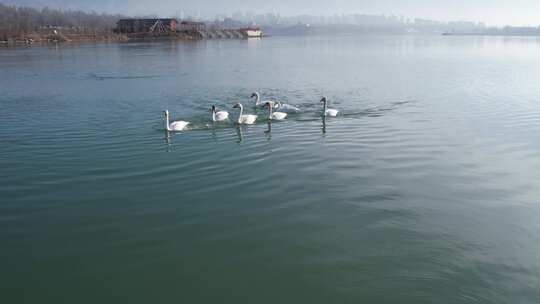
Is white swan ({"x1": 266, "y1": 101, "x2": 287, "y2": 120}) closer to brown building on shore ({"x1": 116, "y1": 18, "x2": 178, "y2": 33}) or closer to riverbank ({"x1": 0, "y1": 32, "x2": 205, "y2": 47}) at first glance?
riverbank ({"x1": 0, "y1": 32, "x2": 205, "y2": 47})

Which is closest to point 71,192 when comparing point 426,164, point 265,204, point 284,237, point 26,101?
point 265,204

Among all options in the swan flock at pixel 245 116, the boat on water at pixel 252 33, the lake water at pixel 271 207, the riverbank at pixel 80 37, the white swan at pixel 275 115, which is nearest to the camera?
the lake water at pixel 271 207

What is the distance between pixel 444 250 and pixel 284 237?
10.8ft

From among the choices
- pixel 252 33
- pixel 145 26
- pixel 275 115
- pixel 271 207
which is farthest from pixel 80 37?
pixel 271 207

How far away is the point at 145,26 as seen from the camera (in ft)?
479

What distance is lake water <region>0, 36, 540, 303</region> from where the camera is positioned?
8.03 metres

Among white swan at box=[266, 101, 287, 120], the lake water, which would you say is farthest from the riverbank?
the lake water

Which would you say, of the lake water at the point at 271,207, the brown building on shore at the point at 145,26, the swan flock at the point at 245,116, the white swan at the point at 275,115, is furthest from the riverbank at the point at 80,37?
the lake water at the point at 271,207

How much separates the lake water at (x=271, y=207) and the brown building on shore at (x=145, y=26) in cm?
12815

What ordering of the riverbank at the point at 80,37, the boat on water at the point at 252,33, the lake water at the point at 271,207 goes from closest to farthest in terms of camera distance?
the lake water at the point at 271,207, the riverbank at the point at 80,37, the boat on water at the point at 252,33

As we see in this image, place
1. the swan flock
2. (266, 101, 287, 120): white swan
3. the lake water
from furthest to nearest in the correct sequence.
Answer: (266, 101, 287, 120): white swan
the swan flock
the lake water

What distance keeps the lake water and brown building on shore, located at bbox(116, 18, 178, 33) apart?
128148mm

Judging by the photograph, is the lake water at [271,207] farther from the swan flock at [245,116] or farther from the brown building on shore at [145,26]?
the brown building on shore at [145,26]

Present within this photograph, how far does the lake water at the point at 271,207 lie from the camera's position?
8.03m
